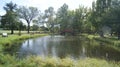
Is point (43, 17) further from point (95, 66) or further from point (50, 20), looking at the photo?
point (95, 66)

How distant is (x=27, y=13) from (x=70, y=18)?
805 inches

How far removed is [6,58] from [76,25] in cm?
7745

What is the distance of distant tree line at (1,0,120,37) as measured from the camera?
48219 millimetres

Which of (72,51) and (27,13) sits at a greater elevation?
(27,13)

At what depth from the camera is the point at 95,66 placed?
14.8m

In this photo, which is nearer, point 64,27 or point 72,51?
point 72,51

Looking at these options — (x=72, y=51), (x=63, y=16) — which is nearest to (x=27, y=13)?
(x=63, y=16)

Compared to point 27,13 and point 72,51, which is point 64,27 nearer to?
point 27,13

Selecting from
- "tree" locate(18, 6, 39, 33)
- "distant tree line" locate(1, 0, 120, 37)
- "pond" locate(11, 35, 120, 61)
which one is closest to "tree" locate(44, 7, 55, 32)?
"distant tree line" locate(1, 0, 120, 37)

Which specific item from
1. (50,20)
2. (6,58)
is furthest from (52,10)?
(6,58)

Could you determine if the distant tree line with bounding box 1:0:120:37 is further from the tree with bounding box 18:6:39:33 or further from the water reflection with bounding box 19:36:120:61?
the water reflection with bounding box 19:36:120:61

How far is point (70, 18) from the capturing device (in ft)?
317

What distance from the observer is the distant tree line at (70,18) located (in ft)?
158

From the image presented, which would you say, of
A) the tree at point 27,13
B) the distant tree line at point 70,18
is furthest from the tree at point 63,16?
the tree at point 27,13
